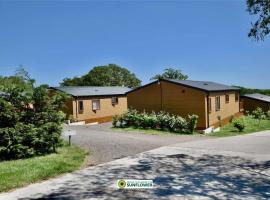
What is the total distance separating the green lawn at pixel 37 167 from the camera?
9531 mm

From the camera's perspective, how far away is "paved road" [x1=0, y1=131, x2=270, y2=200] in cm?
851

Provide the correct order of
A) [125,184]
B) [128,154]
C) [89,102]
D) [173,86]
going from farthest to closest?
[89,102] < [173,86] < [128,154] < [125,184]

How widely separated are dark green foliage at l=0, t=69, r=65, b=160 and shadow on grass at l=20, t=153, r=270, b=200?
3.14 metres

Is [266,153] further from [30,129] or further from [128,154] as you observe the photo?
[30,129]

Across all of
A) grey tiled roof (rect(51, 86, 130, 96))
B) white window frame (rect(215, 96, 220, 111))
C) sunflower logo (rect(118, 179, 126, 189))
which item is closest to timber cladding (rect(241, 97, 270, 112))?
white window frame (rect(215, 96, 220, 111))

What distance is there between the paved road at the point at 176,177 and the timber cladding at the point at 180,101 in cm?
890

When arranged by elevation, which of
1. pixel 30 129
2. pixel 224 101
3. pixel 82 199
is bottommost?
pixel 82 199

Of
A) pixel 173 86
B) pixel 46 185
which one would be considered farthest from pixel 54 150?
pixel 173 86

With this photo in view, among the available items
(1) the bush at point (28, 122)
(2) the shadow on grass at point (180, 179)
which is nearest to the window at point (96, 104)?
(1) the bush at point (28, 122)

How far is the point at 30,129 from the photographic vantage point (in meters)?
12.9

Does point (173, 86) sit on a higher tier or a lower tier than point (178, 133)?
higher

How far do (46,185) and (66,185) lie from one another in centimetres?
56

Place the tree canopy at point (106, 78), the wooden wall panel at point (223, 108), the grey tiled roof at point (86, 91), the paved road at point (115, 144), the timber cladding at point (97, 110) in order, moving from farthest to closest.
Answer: the tree canopy at point (106, 78), the grey tiled roof at point (86, 91), the timber cladding at point (97, 110), the wooden wall panel at point (223, 108), the paved road at point (115, 144)

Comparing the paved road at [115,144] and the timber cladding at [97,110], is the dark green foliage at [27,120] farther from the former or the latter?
the timber cladding at [97,110]
